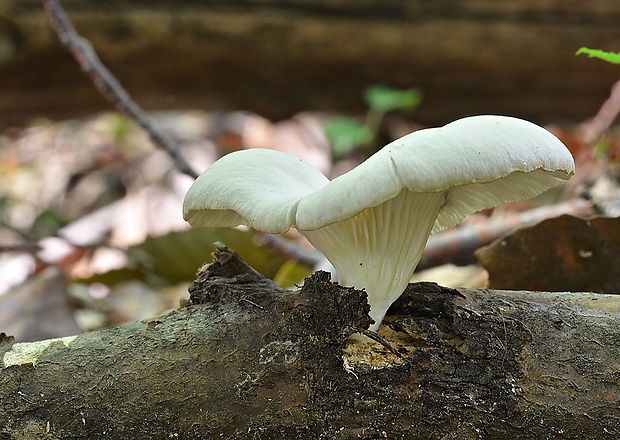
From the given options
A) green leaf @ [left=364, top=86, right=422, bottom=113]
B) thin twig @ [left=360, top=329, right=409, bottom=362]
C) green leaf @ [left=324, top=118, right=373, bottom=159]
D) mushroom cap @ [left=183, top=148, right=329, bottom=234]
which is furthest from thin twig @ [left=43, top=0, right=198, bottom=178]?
green leaf @ [left=324, top=118, right=373, bottom=159]

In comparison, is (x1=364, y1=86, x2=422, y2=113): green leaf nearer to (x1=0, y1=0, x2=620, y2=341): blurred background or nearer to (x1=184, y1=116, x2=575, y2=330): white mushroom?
(x1=0, y1=0, x2=620, y2=341): blurred background

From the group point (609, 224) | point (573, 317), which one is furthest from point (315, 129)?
point (573, 317)

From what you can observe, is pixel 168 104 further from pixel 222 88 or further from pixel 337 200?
pixel 337 200

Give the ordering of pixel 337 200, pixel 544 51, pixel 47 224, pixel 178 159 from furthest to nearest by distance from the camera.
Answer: pixel 47 224 → pixel 544 51 → pixel 178 159 → pixel 337 200

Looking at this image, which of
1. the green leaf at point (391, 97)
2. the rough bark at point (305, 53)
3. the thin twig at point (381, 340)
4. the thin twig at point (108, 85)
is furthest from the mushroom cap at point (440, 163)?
the green leaf at point (391, 97)

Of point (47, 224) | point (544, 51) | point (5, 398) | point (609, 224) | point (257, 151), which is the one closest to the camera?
point (5, 398)

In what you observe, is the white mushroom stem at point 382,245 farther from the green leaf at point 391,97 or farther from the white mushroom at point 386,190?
the green leaf at point 391,97
